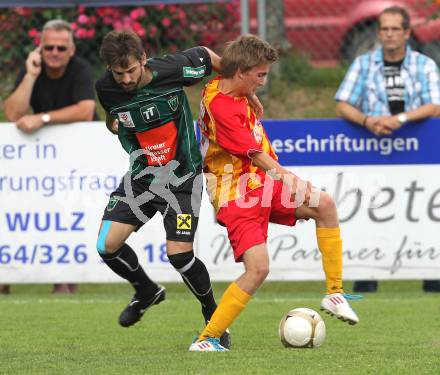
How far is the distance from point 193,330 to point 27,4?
517cm

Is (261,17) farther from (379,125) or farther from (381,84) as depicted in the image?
(379,125)

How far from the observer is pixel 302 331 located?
6.56 m

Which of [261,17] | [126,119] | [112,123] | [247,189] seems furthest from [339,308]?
[261,17]

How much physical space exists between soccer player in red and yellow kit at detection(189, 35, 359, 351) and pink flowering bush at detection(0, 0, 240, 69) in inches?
227

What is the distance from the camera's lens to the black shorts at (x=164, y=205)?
685 cm

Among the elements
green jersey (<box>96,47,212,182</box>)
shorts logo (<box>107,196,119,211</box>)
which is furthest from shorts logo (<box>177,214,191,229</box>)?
shorts logo (<box>107,196,119,211</box>)

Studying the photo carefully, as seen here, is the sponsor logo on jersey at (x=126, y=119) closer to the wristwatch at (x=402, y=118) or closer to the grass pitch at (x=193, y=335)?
the grass pitch at (x=193, y=335)

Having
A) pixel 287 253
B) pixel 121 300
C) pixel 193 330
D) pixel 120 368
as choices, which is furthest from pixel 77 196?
pixel 120 368

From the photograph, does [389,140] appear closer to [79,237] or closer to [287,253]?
[287,253]

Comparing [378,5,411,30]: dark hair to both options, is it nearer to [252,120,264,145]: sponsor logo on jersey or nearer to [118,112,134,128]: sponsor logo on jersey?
[252,120,264,145]: sponsor logo on jersey

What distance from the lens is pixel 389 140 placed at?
9.71m

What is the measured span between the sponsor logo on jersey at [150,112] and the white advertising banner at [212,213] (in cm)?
291

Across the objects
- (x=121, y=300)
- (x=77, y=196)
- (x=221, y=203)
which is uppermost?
(x=221, y=203)

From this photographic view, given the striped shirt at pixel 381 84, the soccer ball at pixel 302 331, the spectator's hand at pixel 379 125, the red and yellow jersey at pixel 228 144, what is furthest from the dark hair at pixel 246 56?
the striped shirt at pixel 381 84
